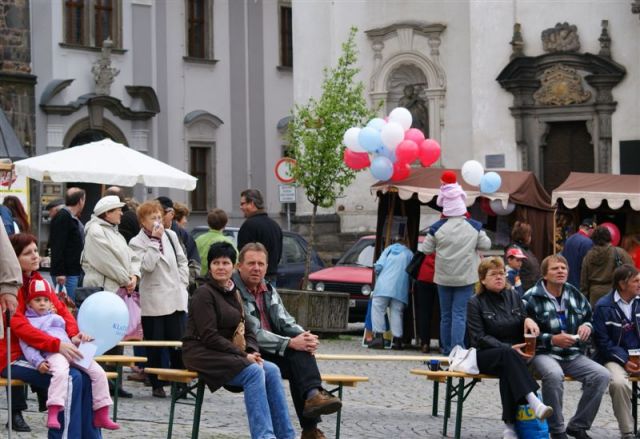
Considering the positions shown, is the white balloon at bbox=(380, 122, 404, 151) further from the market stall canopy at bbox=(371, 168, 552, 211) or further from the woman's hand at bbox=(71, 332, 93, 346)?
the woman's hand at bbox=(71, 332, 93, 346)

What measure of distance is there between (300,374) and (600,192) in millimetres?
10969

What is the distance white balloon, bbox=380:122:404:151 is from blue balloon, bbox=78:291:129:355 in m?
9.91

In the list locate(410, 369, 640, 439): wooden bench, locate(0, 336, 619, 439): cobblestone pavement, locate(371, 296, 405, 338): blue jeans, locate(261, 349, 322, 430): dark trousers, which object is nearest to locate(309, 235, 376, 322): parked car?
locate(371, 296, 405, 338): blue jeans

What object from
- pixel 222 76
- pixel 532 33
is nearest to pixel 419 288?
pixel 532 33

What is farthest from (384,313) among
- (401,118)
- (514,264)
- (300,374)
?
(300,374)

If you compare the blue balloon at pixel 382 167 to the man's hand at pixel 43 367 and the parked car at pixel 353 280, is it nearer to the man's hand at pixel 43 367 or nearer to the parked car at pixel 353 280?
the parked car at pixel 353 280

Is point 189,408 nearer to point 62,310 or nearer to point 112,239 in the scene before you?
point 112,239

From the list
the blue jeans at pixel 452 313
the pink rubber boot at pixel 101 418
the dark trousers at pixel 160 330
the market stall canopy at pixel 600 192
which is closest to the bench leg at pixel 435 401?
the dark trousers at pixel 160 330

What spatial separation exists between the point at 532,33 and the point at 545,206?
512 inches

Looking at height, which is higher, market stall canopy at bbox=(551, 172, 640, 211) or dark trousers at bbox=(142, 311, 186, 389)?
market stall canopy at bbox=(551, 172, 640, 211)

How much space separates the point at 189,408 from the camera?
1337 cm

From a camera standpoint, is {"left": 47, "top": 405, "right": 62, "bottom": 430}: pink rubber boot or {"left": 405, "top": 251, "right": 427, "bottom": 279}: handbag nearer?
{"left": 47, "top": 405, "right": 62, "bottom": 430}: pink rubber boot

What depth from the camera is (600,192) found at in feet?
69.3

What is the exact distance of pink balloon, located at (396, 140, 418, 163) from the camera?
20.3 m
